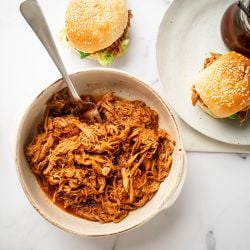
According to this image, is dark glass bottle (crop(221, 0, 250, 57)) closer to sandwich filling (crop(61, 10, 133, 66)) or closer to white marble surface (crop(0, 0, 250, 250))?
white marble surface (crop(0, 0, 250, 250))

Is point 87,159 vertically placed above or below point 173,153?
above

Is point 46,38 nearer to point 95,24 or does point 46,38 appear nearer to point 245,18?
point 95,24

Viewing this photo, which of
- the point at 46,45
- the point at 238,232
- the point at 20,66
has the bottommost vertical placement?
the point at 238,232

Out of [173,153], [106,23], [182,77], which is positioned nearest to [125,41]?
[106,23]

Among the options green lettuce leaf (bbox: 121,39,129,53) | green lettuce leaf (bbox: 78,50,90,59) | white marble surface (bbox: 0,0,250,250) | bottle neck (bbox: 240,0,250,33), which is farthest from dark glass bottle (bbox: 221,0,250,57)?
green lettuce leaf (bbox: 78,50,90,59)

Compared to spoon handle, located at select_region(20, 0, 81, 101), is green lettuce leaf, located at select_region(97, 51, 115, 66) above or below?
below

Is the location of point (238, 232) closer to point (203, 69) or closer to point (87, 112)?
point (203, 69)
